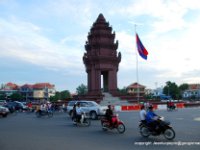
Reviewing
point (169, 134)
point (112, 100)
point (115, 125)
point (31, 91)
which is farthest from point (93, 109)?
point (31, 91)

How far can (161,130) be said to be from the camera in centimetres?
1165

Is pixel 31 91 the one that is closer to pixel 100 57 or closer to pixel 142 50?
pixel 100 57

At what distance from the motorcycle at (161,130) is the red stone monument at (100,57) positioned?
36.0 meters

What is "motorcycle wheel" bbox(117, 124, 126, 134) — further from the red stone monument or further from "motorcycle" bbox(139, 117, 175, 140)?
the red stone monument

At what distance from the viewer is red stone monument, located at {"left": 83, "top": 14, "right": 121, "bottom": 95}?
5028 cm

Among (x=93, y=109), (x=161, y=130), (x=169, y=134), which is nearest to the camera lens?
(x=169, y=134)

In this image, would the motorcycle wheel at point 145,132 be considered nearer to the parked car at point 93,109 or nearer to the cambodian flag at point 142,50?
the parked car at point 93,109

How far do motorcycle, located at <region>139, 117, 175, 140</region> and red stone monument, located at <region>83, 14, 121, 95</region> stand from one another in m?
36.0

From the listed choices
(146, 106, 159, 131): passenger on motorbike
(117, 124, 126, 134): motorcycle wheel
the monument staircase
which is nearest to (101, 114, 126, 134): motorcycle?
(117, 124, 126, 134): motorcycle wheel

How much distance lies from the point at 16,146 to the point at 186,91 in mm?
158614

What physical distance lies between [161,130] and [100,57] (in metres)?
38.7

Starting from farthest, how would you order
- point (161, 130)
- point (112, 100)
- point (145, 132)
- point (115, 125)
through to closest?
point (112, 100)
point (115, 125)
point (145, 132)
point (161, 130)

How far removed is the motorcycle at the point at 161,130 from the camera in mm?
11367

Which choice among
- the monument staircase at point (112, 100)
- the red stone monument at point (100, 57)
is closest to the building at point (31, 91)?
the red stone monument at point (100, 57)
